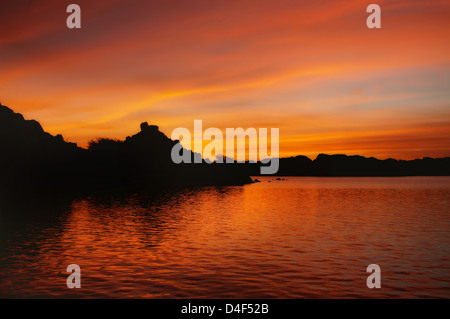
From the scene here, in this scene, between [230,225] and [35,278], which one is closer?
[35,278]

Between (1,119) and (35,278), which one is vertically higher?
(1,119)

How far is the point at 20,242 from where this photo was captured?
128 feet

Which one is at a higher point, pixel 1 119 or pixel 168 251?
pixel 1 119

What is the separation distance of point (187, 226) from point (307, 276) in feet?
91.0

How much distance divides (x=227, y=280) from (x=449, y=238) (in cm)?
2949

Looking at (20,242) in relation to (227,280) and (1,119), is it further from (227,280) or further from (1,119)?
(1,119)

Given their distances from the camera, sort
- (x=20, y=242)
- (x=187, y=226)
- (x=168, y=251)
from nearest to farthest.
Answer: (x=168, y=251) → (x=20, y=242) → (x=187, y=226)

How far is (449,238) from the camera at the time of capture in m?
43.1

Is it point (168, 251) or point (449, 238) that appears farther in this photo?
point (449, 238)
